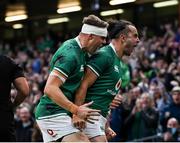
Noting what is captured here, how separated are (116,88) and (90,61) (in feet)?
1.52

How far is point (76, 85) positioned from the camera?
6.86 meters

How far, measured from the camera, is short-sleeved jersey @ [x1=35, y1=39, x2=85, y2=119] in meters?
6.65

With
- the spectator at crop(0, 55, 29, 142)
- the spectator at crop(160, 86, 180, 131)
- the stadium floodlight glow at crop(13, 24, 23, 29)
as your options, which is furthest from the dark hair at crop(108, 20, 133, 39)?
the stadium floodlight glow at crop(13, 24, 23, 29)

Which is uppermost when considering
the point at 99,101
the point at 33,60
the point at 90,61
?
the point at 90,61

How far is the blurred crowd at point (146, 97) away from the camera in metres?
A: 11.9

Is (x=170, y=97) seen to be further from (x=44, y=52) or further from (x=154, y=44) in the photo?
(x=44, y=52)

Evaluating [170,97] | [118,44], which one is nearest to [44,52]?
[170,97]

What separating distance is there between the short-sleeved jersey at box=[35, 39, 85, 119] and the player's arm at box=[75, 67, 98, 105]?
0.06 metres

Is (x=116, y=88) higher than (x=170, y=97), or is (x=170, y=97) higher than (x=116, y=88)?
(x=116, y=88)

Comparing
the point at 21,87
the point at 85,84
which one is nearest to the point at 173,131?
the point at 21,87

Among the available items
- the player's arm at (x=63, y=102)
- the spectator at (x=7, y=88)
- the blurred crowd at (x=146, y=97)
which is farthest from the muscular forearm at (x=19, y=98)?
the blurred crowd at (x=146, y=97)

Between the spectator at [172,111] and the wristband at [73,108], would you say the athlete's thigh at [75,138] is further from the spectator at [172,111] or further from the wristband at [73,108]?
the spectator at [172,111]

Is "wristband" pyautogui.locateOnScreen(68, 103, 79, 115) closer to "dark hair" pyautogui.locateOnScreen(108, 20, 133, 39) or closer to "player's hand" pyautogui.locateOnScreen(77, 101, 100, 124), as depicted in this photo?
"player's hand" pyautogui.locateOnScreen(77, 101, 100, 124)

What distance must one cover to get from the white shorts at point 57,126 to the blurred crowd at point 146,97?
15.1 ft
